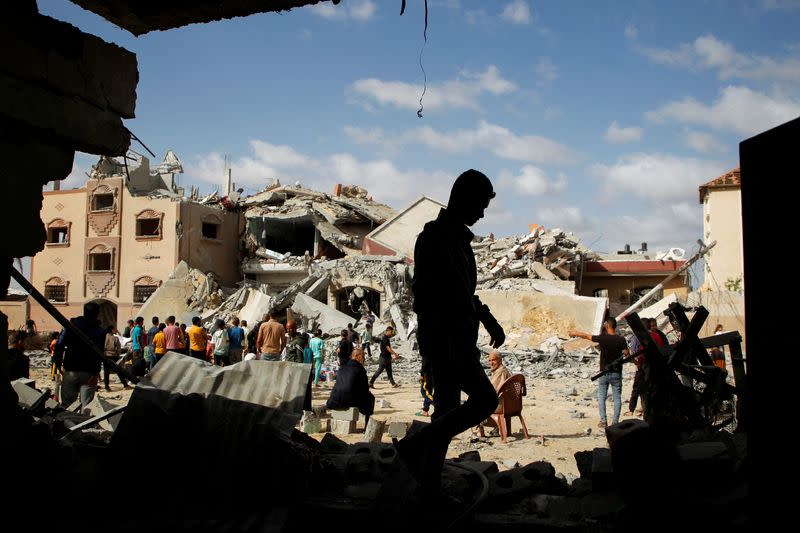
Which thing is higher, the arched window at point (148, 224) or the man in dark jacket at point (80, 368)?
the arched window at point (148, 224)

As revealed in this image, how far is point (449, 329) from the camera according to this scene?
3.40m

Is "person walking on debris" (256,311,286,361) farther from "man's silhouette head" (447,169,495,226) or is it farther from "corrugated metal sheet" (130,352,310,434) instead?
"man's silhouette head" (447,169,495,226)

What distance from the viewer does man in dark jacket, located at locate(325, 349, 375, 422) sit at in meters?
9.20

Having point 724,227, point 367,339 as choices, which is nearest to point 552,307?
point 367,339

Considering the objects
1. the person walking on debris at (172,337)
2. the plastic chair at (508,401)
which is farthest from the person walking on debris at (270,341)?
the plastic chair at (508,401)

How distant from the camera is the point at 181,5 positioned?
14.8ft

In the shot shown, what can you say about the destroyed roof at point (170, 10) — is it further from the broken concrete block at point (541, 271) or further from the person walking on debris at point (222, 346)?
the broken concrete block at point (541, 271)

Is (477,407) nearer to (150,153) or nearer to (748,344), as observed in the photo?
(748,344)

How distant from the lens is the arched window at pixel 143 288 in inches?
1352

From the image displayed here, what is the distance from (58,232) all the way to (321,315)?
2040cm

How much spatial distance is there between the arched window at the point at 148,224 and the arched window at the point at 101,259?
2039 millimetres

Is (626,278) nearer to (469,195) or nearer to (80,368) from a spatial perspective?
(80,368)

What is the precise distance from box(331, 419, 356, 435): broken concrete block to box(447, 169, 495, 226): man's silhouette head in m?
6.26

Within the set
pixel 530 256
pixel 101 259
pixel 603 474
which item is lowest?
pixel 603 474
